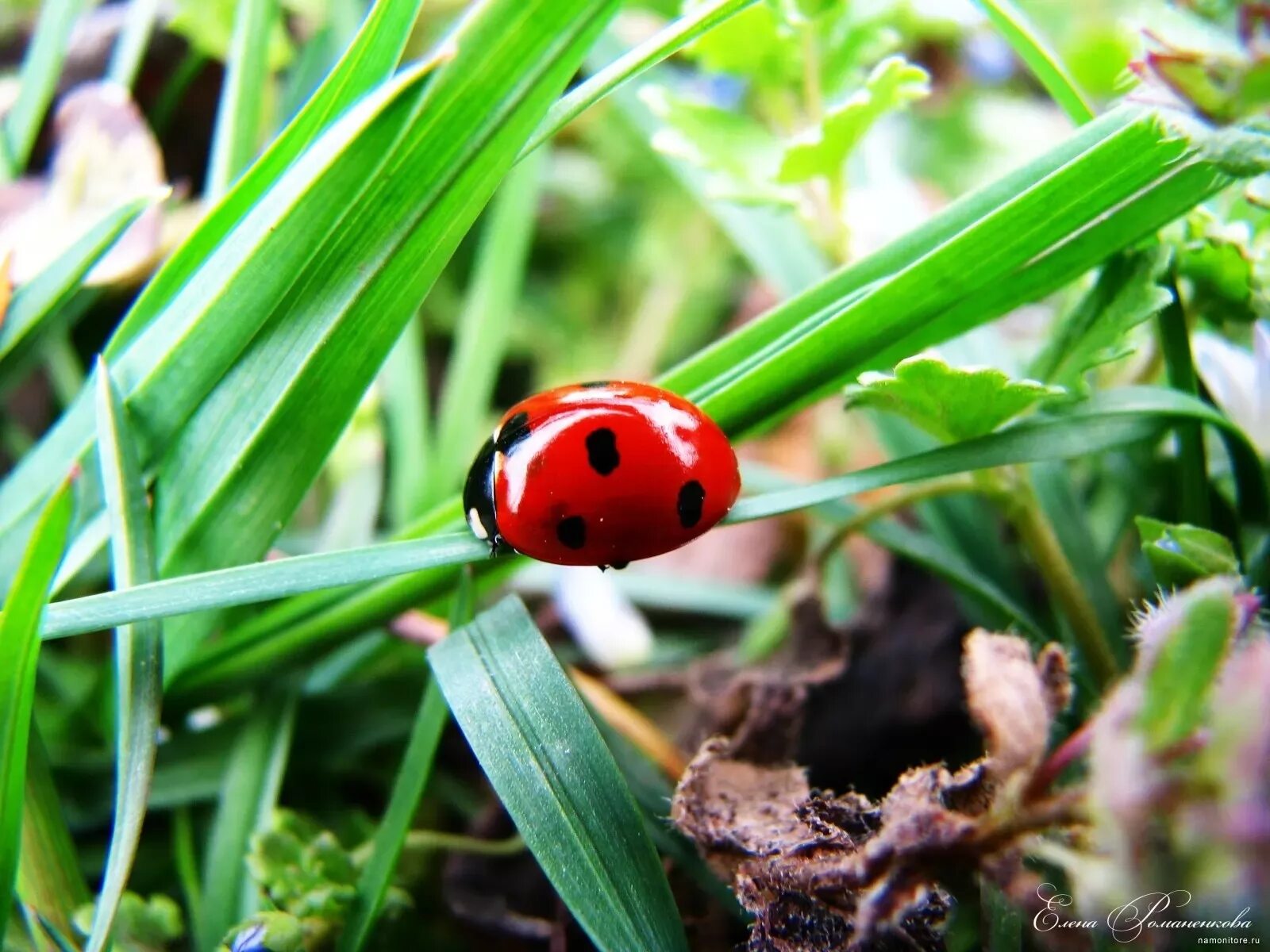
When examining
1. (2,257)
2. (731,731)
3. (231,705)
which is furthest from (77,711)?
(731,731)

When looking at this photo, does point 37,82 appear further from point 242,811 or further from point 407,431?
point 242,811

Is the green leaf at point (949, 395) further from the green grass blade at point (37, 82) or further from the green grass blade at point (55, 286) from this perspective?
the green grass blade at point (37, 82)

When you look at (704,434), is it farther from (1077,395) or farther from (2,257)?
(2,257)

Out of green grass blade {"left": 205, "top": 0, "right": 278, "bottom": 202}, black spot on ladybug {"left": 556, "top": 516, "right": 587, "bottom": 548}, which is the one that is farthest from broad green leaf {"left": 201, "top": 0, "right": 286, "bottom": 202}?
black spot on ladybug {"left": 556, "top": 516, "right": 587, "bottom": 548}

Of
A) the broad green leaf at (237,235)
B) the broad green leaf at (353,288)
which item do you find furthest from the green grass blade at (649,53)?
the broad green leaf at (237,235)

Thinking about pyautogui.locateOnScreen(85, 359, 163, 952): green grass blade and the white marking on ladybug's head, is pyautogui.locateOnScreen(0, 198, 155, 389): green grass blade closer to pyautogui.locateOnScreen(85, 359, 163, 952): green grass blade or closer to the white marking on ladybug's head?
pyautogui.locateOnScreen(85, 359, 163, 952): green grass blade
